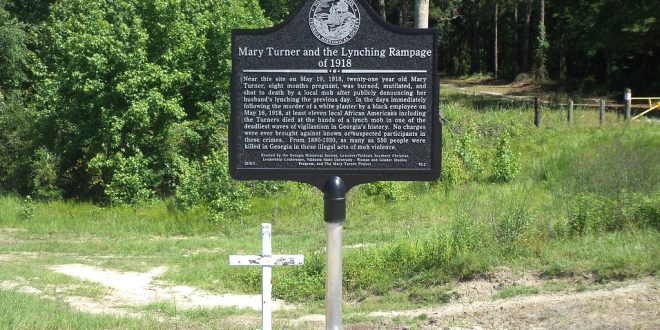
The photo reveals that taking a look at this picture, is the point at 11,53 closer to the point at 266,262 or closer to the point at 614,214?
the point at 614,214

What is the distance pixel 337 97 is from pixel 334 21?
584mm

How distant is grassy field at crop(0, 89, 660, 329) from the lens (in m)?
8.21

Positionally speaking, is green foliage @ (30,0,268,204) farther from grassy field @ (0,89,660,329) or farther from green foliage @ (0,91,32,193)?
grassy field @ (0,89,660,329)

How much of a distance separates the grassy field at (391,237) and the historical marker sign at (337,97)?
7.92ft

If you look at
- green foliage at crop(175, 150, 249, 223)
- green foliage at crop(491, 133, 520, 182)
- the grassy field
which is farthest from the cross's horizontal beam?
green foliage at crop(491, 133, 520, 182)

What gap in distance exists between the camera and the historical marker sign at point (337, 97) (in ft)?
18.8

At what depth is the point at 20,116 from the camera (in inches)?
774

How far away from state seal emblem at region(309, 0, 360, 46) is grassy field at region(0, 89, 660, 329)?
315 cm

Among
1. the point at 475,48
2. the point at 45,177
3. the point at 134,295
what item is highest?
the point at 475,48

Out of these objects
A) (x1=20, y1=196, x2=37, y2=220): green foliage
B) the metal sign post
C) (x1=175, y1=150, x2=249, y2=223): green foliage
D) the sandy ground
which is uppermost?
the metal sign post

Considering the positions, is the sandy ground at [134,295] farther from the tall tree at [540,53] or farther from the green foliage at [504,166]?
the tall tree at [540,53]

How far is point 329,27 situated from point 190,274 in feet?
19.4

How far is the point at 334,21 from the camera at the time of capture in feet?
18.8

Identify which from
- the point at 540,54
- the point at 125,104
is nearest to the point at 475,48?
the point at 540,54
